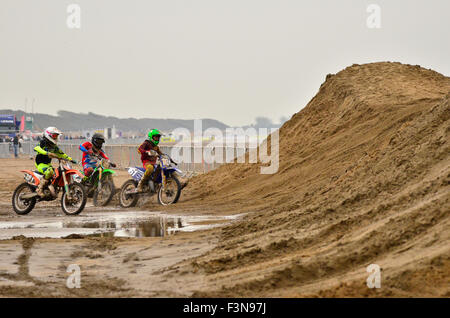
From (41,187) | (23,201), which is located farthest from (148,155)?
(23,201)

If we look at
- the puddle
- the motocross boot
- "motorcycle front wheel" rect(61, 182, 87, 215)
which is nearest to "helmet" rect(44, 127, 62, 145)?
the motocross boot

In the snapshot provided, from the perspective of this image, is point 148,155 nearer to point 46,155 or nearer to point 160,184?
point 160,184

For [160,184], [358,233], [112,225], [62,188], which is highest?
[160,184]

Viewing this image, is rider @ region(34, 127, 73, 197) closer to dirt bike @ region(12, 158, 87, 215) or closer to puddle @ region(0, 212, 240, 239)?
dirt bike @ region(12, 158, 87, 215)

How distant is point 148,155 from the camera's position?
1803 cm

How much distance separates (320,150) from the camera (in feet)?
67.8

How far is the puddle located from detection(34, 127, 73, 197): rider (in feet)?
2.70

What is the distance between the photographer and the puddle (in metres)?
12.4

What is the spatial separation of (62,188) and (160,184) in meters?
2.77

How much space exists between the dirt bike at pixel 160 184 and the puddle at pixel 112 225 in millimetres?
1959

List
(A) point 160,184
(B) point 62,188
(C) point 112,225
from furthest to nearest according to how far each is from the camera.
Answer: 1. (A) point 160,184
2. (B) point 62,188
3. (C) point 112,225

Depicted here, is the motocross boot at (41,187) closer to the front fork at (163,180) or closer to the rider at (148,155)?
the rider at (148,155)
